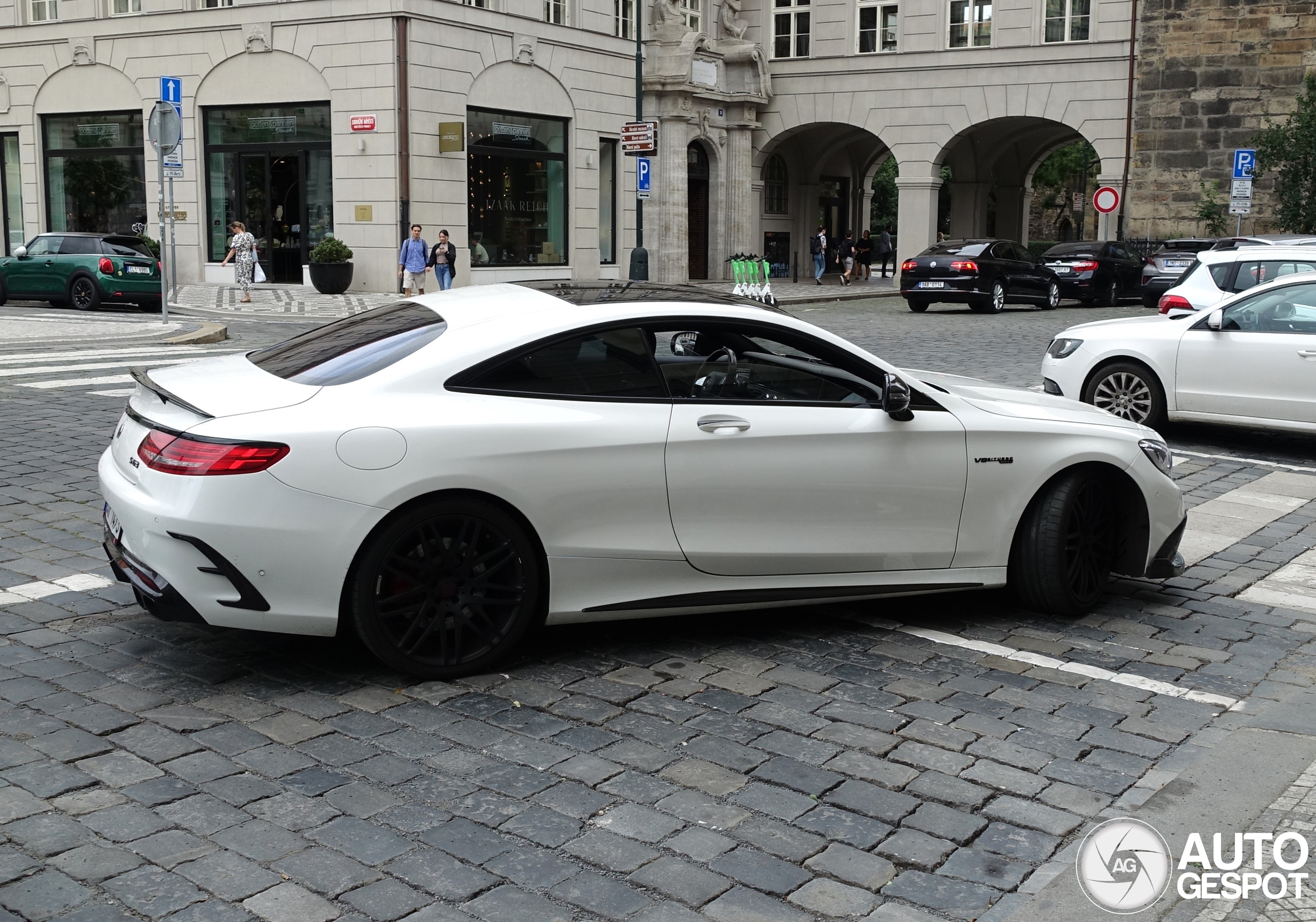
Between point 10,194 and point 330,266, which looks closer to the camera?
point 330,266

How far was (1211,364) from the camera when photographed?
10.9 meters

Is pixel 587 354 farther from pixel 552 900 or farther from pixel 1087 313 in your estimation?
pixel 1087 313

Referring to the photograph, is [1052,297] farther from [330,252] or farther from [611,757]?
[611,757]

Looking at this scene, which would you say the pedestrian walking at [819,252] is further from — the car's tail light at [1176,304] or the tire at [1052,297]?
the car's tail light at [1176,304]

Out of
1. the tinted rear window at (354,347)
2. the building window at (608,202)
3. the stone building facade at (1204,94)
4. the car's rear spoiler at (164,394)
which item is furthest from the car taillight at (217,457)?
the stone building facade at (1204,94)

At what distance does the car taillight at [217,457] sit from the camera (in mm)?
4773

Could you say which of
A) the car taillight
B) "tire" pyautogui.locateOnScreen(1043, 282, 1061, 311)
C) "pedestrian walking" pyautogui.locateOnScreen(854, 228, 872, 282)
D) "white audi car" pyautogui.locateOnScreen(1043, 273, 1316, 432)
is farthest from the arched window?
the car taillight

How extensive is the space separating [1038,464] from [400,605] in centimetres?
273

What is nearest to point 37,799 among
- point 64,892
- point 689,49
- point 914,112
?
point 64,892

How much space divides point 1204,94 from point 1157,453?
33.4m

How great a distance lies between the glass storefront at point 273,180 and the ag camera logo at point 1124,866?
2785 centimetres

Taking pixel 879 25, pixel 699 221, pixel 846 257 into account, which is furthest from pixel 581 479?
pixel 879 25

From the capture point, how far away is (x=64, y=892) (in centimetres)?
347

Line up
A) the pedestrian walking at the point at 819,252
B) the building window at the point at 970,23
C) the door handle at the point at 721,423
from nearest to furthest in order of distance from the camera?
the door handle at the point at 721,423, the building window at the point at 970,23, the pedestrian walking at the point at 819,252
